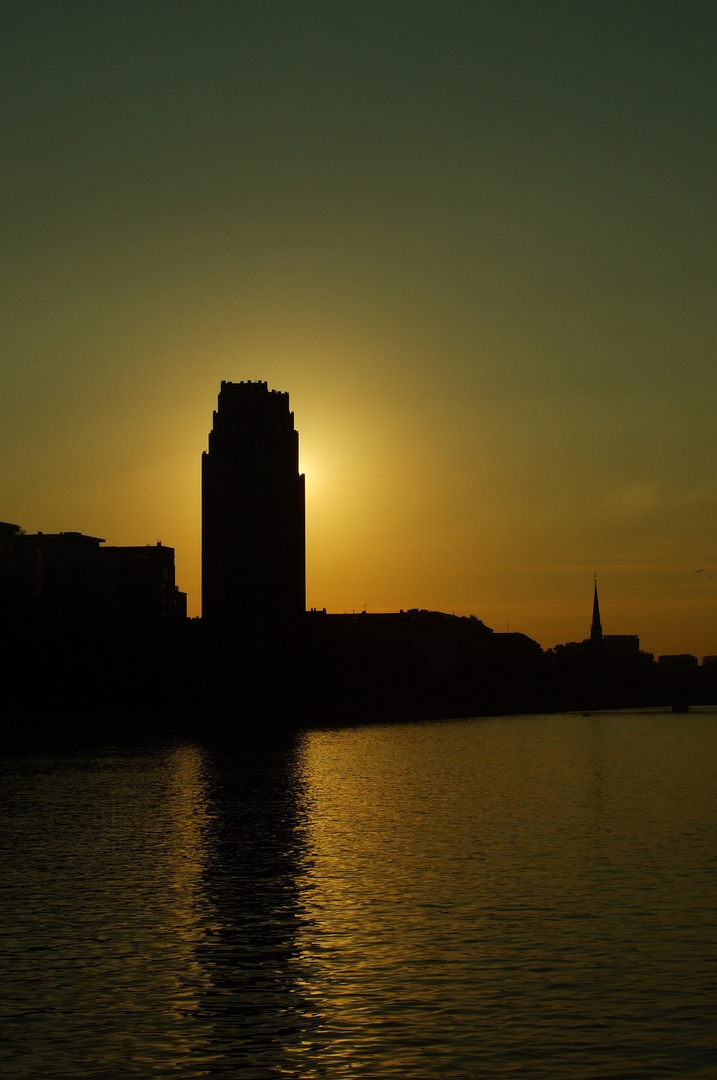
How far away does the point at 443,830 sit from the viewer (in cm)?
5744

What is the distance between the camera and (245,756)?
107625 mm

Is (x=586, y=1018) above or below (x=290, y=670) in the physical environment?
below

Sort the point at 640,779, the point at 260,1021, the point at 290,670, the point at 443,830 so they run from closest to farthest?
the point at 260,1021
the point at 443,830
the point at 640,779
the point at 290,670

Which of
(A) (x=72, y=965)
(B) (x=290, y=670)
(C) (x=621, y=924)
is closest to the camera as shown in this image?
(A) (x=72, y=965)

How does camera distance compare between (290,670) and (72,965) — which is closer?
(72,965)

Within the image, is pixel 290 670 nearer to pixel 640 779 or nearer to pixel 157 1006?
pixel 640 779

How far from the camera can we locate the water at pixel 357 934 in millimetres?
24344

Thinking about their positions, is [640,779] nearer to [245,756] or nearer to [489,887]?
[245,756]

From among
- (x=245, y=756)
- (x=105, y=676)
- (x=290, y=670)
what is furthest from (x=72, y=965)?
(x=290, y=670)

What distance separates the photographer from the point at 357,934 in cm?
3466

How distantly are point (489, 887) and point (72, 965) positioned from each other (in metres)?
15.0

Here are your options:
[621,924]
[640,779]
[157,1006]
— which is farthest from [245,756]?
[157,1006]

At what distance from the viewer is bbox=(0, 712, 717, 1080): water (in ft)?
79.9

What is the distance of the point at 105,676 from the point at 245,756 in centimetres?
3674
